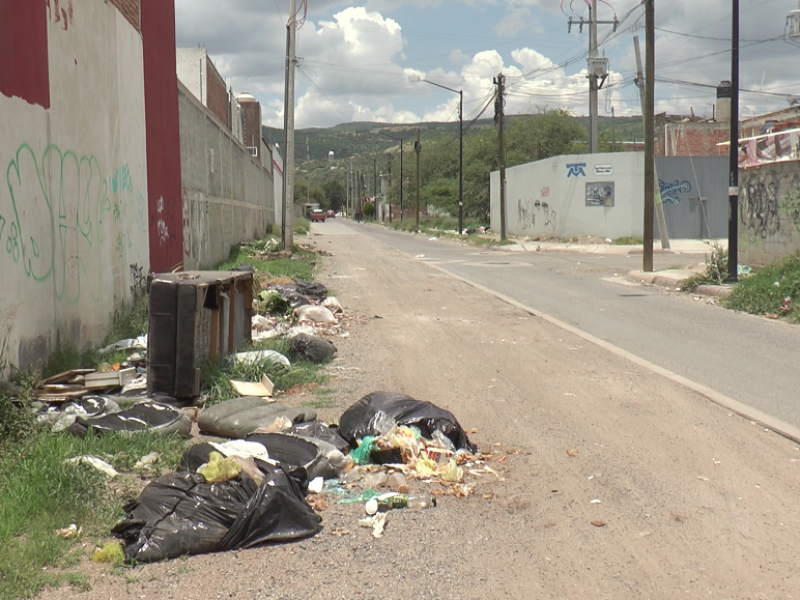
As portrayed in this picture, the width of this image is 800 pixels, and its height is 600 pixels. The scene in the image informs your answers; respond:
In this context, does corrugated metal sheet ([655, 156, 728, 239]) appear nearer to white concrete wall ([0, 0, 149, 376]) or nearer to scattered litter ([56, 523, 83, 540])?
white concrete wall ([0, 0, 149, 376])

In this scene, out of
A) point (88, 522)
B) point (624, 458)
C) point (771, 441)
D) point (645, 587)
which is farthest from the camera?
point (771, 441)

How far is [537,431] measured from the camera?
6.57 meters

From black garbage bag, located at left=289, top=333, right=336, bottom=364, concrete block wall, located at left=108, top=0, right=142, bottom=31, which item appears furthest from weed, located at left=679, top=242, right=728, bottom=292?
concrete block wall, located at left=108, top=0, right=142, bottom=31

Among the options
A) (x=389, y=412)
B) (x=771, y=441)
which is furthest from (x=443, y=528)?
(x=771, y=441)

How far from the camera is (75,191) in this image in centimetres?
858

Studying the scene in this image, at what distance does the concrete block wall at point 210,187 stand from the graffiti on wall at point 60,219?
641cm

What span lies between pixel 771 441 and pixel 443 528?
2973mm

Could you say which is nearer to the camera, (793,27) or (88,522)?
(88,522)

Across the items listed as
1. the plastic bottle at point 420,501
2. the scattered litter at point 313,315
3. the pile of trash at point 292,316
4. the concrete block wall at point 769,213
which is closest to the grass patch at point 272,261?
the pile of trash at point 292,316

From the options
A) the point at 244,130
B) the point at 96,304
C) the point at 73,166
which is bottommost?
the point at 96,304

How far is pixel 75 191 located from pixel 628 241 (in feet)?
105

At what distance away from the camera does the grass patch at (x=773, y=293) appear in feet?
45.1

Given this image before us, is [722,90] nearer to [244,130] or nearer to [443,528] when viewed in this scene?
[244,130]

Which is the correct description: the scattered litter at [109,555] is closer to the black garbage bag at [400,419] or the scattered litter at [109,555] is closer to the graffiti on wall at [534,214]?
the black garbage bag at [400,419]
